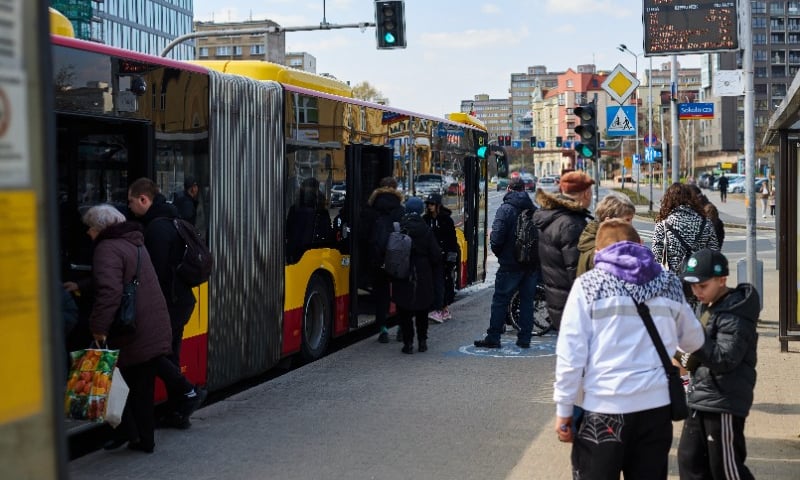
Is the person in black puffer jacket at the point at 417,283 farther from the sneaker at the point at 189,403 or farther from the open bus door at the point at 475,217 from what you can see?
the open bus door at the point at 475,217

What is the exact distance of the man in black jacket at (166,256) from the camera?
7230 millimetres

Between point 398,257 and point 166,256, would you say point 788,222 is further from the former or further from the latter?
point 166,256

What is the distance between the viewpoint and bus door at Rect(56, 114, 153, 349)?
7.48 meters

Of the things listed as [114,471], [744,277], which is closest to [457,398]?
[114,471]

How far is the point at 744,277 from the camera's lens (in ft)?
42.2

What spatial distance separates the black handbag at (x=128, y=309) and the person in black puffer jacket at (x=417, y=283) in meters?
4.65

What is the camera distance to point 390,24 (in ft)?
72.4

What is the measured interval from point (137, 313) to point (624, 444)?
3548 mm

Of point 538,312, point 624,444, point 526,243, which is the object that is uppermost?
point 526,243

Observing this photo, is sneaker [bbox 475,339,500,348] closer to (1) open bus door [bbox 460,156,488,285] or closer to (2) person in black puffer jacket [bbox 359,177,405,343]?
(2) person in black puffer jacket [bbox 359,177,405,343]

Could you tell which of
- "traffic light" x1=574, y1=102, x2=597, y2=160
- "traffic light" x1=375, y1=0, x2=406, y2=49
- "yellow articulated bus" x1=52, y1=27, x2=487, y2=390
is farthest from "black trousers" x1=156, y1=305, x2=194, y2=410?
"traffic light" x1=375, y1=0, x2=406, y2=49

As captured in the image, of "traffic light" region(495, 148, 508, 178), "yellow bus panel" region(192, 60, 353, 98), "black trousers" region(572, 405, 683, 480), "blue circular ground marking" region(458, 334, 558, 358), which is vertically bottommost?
"blue circular ground marking" region(458, 334, 558, 358)

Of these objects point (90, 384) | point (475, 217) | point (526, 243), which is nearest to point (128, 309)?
point (90, 384)

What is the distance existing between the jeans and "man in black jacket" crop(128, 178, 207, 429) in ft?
14.8
